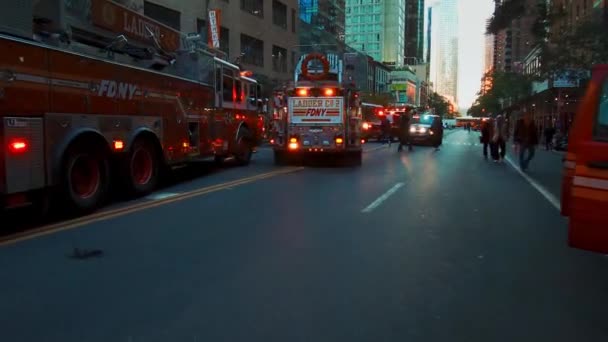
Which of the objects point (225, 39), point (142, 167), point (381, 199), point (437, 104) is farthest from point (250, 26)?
point (437, 104)

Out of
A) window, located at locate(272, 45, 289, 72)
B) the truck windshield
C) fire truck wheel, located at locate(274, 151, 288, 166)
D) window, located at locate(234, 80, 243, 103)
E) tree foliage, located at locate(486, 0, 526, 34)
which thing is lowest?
fire truck wheel, located at locate(274, 151, 288, 166)

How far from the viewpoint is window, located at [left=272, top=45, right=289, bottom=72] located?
157ft

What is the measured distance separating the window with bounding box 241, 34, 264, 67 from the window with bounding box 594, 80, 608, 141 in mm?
37924

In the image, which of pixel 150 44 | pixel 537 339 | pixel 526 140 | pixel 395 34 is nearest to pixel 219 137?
pixel 150 44

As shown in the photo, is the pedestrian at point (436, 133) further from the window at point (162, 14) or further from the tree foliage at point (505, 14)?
the window at point (162, 14)

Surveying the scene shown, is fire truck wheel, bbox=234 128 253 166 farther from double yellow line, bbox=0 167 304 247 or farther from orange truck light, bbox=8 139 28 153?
orange truck light, bbox=8 139 28 153

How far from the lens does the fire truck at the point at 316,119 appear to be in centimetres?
1745

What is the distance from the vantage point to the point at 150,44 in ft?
38.8

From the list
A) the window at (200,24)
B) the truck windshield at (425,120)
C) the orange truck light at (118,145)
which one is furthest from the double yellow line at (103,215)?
the window at (200,24)

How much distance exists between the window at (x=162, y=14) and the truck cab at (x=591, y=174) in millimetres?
30399

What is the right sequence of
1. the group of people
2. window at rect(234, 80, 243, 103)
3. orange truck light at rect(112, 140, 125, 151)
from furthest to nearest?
1. the group of people
2. window at rect(234, 80, 243, 103)
3. orange truck light at rect(112, 140, 125, 151)

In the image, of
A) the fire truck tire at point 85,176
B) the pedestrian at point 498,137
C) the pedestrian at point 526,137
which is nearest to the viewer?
the fire truck tire at point 85,176

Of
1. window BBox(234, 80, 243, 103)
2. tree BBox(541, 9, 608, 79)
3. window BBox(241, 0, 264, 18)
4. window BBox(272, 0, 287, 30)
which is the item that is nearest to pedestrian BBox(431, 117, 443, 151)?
tree BBox(541, 9, 608, 79)

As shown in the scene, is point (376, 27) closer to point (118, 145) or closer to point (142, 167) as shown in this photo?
point (142, 167)
